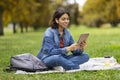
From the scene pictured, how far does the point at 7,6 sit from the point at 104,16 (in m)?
43.8

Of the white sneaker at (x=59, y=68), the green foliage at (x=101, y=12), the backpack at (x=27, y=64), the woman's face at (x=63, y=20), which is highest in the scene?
the woman's face at (x=63, y=20)

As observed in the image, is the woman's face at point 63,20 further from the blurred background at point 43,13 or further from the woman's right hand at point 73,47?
the blurred background at point 43,13

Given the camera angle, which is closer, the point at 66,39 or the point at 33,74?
the point at 33,74

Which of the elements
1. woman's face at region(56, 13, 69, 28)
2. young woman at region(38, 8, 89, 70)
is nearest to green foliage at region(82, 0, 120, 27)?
young woman at region(38, 8, 89, 70)

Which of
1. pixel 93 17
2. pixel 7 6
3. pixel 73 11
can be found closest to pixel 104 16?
pixel 93 17

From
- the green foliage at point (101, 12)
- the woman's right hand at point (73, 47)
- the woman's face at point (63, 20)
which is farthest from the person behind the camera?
the green foliage at point (101, 12)

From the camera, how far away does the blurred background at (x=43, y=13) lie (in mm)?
44831

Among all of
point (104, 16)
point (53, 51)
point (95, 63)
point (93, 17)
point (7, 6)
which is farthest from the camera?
point (93, 17)

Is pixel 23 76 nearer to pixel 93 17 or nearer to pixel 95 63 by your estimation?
pixel 95 63

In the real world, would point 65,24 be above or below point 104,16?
above

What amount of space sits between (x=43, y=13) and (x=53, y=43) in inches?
2244

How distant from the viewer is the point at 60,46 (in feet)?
34.4

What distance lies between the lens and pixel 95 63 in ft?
36.1

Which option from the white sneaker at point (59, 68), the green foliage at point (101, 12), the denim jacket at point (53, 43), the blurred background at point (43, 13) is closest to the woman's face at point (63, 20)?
the denim jacket at point (53, 43)
